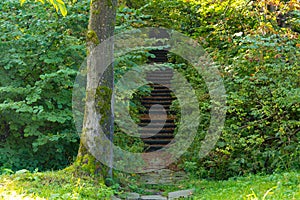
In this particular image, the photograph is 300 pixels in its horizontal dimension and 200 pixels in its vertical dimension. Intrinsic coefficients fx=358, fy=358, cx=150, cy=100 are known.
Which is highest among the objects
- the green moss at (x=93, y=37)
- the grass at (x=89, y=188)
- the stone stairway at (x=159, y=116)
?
A: the green moss at (x=93, y=37)

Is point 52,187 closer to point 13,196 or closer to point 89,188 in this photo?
point 89,188

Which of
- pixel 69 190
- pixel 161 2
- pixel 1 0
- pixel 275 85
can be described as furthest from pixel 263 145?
pixel 161 2

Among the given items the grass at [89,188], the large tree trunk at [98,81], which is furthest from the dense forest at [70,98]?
the grass at [89,188]

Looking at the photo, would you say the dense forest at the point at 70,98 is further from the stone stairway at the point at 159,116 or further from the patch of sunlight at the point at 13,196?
the patch of sunlight at the point at 13,196

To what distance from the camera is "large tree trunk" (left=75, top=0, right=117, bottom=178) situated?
17.0ft

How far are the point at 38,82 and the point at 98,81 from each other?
1.30 meters

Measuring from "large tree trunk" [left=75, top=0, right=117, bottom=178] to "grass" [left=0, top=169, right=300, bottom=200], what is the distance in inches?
20.0

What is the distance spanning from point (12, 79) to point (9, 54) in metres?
0.46

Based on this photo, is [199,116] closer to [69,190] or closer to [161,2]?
[69,190]

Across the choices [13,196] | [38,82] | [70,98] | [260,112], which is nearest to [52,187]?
[13,196]

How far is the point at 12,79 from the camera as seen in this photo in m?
6.35

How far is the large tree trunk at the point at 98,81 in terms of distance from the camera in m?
5.19

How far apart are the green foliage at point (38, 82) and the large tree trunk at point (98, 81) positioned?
0.84 metres

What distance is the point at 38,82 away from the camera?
19.5 ft
